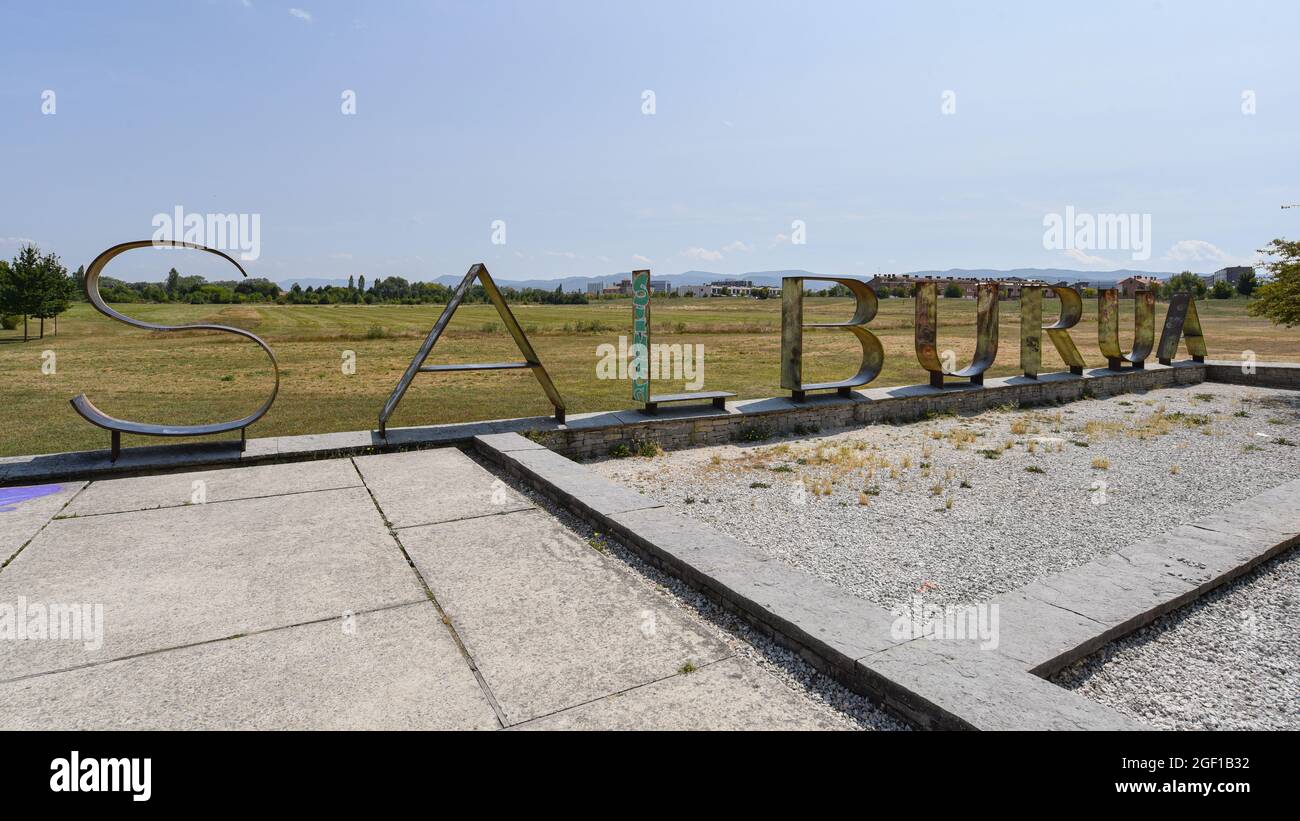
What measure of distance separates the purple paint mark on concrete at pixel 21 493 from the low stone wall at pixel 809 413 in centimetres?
423

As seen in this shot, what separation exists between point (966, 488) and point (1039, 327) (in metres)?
7.25

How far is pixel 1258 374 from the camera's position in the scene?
15.5 metres

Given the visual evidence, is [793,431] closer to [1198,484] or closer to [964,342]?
[1198,484]

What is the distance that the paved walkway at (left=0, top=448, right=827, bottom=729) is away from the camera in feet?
9.46

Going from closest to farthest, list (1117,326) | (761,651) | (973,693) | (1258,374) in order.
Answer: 1. (973,693)
2. (761,651)
3. (1117,326)
4. (1258,374)

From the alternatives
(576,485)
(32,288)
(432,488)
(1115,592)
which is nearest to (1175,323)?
(1115,592)

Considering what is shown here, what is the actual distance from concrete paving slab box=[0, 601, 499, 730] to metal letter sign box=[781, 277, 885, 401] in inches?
285

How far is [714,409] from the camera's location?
31.9 feet

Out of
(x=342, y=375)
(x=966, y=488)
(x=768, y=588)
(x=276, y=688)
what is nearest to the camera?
(x=276, y=688)

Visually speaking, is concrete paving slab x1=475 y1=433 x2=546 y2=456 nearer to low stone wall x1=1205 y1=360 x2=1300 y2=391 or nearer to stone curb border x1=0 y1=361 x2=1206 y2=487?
stone curb border x1=0 y1=361 x2=1206 y2=487

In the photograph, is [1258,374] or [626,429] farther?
[1258,374]
